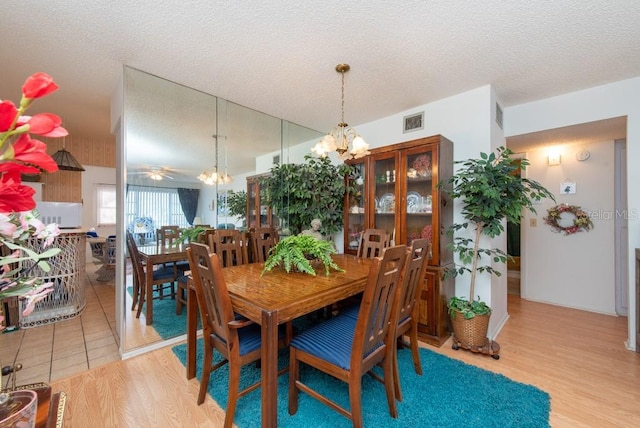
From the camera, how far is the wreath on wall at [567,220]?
3.52 meters

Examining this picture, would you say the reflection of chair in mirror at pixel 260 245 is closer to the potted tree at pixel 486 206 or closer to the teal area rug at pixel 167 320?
the teal area rug at pixel 167 320

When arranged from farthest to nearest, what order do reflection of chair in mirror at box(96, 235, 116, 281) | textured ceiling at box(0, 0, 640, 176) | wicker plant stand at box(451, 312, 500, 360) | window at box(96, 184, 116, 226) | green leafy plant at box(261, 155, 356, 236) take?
1. window at box(96, 184, 116, 226)
2. reflection of chair in mirror at box(96, 235, 116, 281)
3. green leafy plant at box(261, 155, 356, 236)
4. wicker plant stand at box(451, 312, 500, 360)
5. textured ceiling at box(0, 0, 640, 176)

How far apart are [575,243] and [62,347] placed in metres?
5.93

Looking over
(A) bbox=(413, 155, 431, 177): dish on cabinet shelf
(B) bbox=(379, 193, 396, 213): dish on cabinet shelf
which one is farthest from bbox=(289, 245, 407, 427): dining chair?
(B) bbox=(379, 193, 396, 213): dish on cabinet shelf

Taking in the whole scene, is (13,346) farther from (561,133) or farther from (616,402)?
(561,133)

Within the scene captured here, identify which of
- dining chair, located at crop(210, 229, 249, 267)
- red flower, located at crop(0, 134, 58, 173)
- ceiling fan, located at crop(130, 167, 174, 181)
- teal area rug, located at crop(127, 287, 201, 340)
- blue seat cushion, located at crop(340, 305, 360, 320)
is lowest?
teal area rug, located at crop(127, 287, 201, 340)

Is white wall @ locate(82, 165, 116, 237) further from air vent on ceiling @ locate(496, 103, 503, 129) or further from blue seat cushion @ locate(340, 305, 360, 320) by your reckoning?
air vent on ceiling @ locate(496, 103, 503, 129)

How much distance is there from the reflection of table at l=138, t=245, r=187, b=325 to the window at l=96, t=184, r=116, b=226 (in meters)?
3.75

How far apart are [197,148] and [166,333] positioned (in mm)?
1944

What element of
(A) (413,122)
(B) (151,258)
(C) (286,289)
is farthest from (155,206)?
(A) (413,122)

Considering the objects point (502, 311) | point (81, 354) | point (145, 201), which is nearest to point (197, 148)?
point (145, 201)

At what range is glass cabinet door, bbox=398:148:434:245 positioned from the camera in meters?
2.80

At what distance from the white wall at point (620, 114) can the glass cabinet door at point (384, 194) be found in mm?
1704

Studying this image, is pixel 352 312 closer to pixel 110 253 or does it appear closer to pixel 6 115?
pixel 6 115
